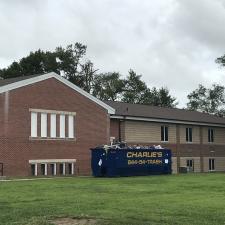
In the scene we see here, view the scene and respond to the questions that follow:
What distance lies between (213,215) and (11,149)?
24.4 m

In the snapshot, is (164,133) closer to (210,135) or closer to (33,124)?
(210,135)

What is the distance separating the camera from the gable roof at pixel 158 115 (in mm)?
44531

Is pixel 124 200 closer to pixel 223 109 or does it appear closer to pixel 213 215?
pixel 213 215

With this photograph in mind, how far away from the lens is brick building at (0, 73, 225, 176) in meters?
34.9

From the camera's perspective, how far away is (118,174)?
1260 inches

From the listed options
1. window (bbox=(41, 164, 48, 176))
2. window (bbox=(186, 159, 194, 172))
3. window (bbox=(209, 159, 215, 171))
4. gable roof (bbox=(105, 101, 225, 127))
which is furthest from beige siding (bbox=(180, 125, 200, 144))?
window (bbox=(41, 164, 48, 176))

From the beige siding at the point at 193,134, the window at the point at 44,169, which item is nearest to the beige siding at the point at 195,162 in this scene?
the beige siding at the point at 193,134

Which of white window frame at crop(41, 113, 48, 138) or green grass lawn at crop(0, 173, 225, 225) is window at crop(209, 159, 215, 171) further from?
green grass lawn at crop(0, 173, 225, 225)

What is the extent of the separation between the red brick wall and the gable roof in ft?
10.3

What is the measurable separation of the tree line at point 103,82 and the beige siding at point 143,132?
35.1 m

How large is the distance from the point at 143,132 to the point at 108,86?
43359 millimetres

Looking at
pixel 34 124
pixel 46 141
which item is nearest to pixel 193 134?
pixel 46 141

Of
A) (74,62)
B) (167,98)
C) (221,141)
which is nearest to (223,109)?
(167,98)

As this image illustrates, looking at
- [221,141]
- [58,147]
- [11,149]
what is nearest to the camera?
[11,149]
